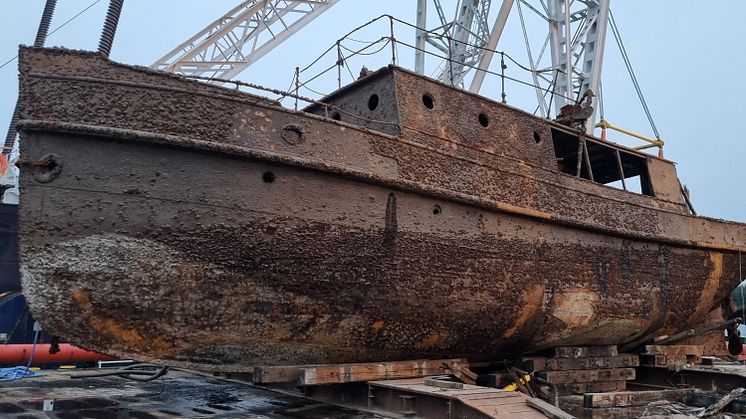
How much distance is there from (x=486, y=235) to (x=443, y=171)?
2.78 feet

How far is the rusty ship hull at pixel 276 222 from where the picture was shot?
4.54 m

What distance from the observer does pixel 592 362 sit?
719 cm

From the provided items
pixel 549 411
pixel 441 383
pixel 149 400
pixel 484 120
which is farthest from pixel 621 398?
pixel 149 400

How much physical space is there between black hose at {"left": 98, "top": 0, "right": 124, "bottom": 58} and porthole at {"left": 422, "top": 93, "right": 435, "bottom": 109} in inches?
120

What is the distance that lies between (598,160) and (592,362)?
138 inches

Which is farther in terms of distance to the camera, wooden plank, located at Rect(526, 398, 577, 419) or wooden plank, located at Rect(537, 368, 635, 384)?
wooden plank, located at Rect(537, 368, 635, 384)

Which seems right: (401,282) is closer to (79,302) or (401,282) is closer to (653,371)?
(79,302)

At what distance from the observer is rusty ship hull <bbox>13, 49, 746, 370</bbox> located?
14.9 feet

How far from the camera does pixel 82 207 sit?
4.53 meters

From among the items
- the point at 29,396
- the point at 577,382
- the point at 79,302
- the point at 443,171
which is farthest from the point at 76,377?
the point at 577,382

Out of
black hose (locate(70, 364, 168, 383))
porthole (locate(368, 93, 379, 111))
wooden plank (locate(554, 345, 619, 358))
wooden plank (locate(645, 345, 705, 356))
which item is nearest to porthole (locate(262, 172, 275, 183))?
porthole (locate(368, 93, 379, 111))

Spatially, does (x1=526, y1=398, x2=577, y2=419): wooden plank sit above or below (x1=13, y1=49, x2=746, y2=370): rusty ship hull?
below

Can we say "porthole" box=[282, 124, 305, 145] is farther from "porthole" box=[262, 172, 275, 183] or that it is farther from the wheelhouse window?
the wheelhouse window

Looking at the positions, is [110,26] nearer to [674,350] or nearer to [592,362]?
[592,362]
